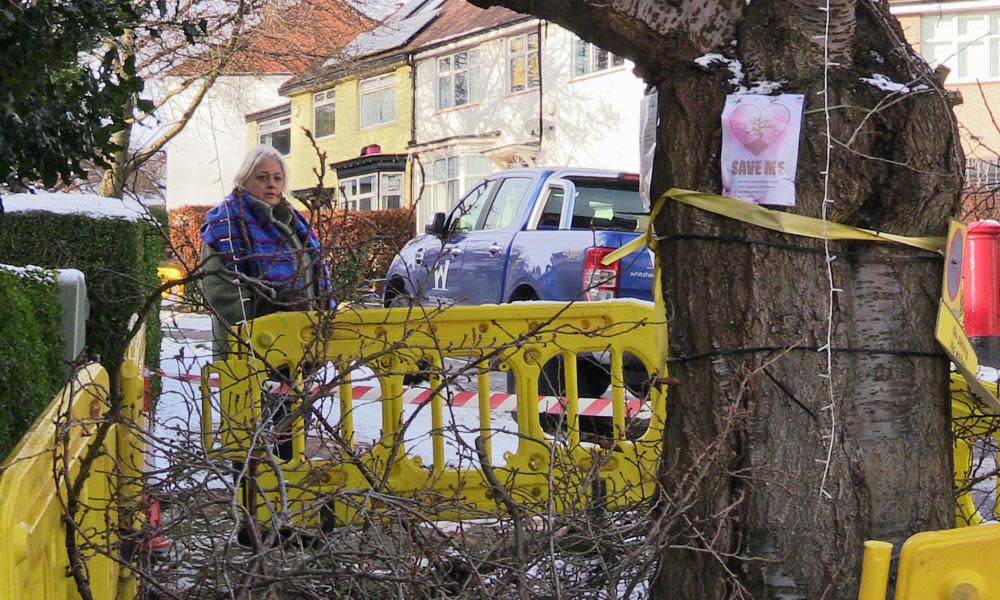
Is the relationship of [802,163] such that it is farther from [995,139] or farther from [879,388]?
[995,139]

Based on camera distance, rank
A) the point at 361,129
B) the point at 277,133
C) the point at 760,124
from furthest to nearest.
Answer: the point at 277,133
the point at 361,129
the point at 760,124

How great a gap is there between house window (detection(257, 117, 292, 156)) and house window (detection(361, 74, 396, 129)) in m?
6.69

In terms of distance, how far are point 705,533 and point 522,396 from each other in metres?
2.70

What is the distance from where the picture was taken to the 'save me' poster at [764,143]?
3.19 meters

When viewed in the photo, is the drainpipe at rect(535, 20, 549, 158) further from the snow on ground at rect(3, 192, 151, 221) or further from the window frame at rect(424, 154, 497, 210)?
the snow on ground at rect(3, 192, 151, 221)

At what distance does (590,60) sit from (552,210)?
1693 cm

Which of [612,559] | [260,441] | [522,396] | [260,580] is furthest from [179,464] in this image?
[522,396]

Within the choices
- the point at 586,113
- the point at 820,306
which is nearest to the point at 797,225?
the point at 820,306

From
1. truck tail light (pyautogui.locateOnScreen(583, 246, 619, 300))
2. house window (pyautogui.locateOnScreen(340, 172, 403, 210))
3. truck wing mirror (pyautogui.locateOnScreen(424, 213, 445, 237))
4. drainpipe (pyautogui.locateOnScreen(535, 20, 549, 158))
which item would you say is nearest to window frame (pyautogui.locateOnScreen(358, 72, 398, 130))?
house window (pyautogui.locateOnScreen(340, 172, 403, 210))

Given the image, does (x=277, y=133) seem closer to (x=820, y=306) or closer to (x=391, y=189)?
(x=391, y=189)

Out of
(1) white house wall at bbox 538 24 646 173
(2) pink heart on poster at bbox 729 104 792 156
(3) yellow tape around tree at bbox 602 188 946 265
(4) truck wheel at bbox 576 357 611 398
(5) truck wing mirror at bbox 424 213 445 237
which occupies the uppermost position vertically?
(1) white house wall at bbox 538 24 646 173

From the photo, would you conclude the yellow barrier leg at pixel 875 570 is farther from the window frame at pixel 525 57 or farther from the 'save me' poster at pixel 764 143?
the window frame at pixel 525 57

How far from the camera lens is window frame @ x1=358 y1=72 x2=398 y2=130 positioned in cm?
3644

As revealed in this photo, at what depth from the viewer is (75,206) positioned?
8.01m
